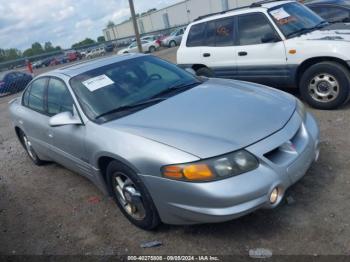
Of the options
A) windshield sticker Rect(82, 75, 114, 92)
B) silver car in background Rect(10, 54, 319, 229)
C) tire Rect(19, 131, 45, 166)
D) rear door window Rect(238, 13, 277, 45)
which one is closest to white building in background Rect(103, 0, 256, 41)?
rear door window Rect(238, 13, 277, 45)

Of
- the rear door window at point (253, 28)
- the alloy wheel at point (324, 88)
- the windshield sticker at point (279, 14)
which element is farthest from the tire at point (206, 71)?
the alloy wheel at point (324, 88)

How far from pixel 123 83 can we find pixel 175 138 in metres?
1.26

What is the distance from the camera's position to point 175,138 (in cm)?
283

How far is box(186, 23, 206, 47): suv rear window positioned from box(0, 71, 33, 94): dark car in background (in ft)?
48.3

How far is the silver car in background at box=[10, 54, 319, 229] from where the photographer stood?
2637 mm

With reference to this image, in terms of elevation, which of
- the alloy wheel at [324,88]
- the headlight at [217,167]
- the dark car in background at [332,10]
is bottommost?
the alloy wheel at [324,88]

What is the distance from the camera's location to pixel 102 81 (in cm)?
378

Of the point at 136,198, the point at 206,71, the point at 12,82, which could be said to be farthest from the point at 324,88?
the point at 12,82

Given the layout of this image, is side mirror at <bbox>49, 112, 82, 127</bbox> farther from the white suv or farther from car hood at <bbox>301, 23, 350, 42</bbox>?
car hood at <bbox>301, 23, 350, 42</bbox>

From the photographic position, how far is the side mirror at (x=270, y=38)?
580cm

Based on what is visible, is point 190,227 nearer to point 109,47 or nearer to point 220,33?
point 220,33

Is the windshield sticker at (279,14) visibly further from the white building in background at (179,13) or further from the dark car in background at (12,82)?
the white building in background at (179,13)

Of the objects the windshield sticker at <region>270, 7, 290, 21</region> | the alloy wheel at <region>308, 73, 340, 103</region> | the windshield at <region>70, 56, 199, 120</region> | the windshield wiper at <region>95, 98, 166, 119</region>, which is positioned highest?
the windshield sticker at <region>270, 7, 290, 21</region>

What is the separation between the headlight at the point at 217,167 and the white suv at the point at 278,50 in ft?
10.8
